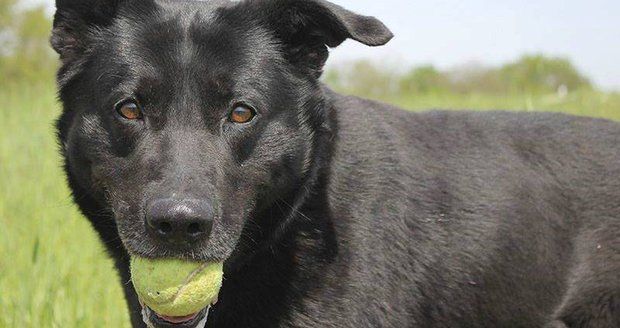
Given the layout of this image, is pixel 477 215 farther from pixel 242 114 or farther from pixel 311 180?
pixel 242 114

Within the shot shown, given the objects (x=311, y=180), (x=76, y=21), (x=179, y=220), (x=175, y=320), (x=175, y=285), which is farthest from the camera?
(x=76, y=21)

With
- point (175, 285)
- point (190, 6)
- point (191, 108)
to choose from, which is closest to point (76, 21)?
point (190, 6)

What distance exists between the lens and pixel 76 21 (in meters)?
3.55

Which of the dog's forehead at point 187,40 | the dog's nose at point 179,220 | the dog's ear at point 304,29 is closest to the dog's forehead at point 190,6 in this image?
the dog's forehead at point 187,40

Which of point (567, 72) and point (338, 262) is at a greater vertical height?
point (338, 262)

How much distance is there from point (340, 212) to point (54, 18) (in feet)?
5.06

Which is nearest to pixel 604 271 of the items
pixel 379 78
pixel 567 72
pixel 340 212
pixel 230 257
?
pixel 340 212

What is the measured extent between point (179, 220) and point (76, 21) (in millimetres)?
1314

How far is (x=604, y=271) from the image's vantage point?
3842 mm

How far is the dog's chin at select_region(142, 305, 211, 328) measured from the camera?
2979 millimetres

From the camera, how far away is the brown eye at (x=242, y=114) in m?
3.17

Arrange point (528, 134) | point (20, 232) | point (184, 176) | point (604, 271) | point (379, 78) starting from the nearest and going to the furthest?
point (184, 176)
point (604, 271)
point (528, 134)
point (20, 232)
point (379, 78)

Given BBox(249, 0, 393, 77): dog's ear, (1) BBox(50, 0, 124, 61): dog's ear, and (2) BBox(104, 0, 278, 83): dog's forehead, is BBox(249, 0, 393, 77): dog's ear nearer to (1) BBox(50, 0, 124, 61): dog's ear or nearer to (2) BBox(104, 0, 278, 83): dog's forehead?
(2) BBox(104, 0, 278, 83): dog's forehead

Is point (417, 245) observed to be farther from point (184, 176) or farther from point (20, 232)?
point (20, 232)
